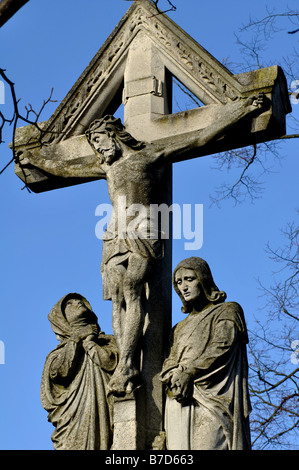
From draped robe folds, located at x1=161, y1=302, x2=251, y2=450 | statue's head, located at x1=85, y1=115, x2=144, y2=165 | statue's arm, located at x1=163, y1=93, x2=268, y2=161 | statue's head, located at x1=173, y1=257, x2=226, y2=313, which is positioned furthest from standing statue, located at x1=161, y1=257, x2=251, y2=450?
statue's head, located at x1=85, y1=115, x2=144, y2=165

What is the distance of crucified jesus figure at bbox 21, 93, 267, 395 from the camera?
9.37 meters

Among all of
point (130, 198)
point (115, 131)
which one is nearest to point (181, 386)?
point (130, 198)

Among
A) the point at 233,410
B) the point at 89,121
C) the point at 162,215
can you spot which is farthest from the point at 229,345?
the point at 89,121

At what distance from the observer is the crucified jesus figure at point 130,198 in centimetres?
937

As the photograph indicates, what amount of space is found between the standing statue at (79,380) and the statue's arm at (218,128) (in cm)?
152

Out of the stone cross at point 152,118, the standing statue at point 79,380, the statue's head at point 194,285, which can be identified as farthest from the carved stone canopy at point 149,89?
the standing statue at point 79,380

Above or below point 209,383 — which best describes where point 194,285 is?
above

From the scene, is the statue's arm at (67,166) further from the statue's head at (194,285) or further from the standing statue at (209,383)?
the standing statue at (209,383)

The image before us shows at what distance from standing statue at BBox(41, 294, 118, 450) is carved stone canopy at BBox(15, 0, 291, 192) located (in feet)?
4.22

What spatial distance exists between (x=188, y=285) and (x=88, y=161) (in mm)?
1709

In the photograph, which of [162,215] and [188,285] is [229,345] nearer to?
[188,285]

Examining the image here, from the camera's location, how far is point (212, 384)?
9062 mm

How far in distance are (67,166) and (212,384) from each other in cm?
264

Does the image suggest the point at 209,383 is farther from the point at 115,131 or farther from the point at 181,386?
the point at 115,131
